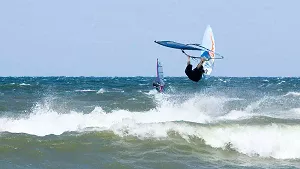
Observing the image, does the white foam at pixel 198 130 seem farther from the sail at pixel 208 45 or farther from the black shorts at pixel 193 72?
the black shorts at pixel 193 72

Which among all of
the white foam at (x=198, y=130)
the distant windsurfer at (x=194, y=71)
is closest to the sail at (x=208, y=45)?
the distant windsurfer at (x=194, y=71)

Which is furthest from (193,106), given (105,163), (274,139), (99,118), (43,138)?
(105,163)

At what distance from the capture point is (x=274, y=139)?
13.5 meters

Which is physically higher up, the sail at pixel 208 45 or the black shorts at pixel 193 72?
the sail at pixel 208 45

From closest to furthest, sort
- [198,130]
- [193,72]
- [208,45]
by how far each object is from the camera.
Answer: [193,72] → [208,45] → [198,130]

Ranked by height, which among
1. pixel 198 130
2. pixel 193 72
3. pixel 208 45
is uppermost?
pixel 208 45

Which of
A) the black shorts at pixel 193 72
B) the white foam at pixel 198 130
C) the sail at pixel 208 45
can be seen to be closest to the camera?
the black shorts at pixel 193 72

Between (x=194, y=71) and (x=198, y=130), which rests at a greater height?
(x=194, y=71)

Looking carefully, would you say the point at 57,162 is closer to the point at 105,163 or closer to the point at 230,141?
the point at 105,163

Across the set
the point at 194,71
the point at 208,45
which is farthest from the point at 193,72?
the point at 208,45

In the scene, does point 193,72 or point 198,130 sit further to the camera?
point 198,130

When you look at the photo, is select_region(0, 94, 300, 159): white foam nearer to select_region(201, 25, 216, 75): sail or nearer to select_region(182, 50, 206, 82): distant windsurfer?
select_region(201, 25, 216, 75): sail

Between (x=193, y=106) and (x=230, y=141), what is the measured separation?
30.5 ft

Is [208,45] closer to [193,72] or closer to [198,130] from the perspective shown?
[193,72]
